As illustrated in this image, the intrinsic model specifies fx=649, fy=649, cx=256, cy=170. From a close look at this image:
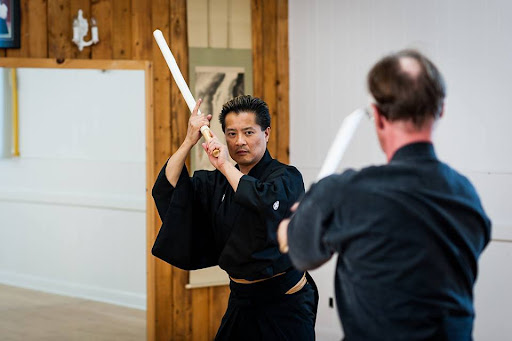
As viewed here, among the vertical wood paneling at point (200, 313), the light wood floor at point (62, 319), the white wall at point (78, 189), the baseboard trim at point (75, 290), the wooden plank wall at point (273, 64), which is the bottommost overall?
the light wood floor at point (62, 319)

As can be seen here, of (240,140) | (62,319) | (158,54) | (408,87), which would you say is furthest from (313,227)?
(62,319)

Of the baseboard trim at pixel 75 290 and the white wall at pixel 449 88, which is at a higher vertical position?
the white wall at pixel 449 88

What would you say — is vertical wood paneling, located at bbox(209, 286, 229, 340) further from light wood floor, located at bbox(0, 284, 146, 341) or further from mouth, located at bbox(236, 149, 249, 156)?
mouth, located at bbox(236, 149, 249, 156)

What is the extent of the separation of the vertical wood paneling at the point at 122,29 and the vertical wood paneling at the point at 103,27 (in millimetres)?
18

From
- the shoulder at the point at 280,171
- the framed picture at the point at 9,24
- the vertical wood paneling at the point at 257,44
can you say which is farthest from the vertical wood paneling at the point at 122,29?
the shoulder at the point at 280,171

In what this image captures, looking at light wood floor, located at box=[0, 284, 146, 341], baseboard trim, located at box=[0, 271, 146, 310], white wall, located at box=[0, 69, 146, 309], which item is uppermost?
white wall, located at box=[0, 69, 146, 309]

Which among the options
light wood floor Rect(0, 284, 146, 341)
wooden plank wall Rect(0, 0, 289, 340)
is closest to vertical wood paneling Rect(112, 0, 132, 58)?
wooden plank wall Rect(0, 0, 289, 340)

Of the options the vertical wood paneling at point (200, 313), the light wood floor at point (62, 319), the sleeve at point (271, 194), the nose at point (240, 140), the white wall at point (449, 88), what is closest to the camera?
the sleeve at point (271, 194)

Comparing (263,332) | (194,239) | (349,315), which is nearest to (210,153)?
(194,239)

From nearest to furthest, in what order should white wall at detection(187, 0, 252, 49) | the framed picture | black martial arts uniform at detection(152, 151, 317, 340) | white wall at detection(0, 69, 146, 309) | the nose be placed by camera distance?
black martial arts uniform at detection(152, 151, 317, 340) → the nose → the framed picture → white wall at detection(187, 0, 252, 49) → white wall at detection(0, 69, 146, 309)

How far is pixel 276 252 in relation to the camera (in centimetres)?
228

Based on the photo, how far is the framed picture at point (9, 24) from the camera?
3.71m

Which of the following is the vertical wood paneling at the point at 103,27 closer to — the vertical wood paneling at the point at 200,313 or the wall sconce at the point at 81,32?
the wall sconce at the point at 81,32

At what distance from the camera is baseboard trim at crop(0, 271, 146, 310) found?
4.86m
